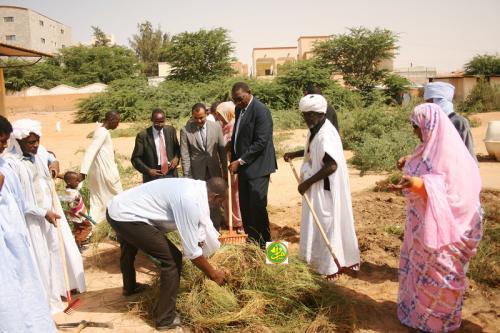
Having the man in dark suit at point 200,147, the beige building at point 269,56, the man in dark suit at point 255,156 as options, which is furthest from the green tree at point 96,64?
the man in dark suit at point 255,156

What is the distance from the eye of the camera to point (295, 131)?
17906 mm

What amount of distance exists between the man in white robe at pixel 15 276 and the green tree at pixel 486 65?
39188 mm

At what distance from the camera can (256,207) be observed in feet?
16.0

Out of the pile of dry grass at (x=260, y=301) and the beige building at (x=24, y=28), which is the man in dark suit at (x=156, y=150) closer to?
the pile of dry grass at (x=260, y=301)

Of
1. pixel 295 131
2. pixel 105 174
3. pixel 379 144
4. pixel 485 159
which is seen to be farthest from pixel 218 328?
pixel 295 131

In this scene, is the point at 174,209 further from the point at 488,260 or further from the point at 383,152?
the point at 383,152

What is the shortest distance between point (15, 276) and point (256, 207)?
261 centimetres

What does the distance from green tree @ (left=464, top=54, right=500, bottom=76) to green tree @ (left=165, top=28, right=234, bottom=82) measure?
20799 mm

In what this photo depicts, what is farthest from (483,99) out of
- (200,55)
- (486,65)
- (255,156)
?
(255,156)

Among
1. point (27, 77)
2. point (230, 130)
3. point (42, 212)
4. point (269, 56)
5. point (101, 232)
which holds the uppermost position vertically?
point (269, 56)

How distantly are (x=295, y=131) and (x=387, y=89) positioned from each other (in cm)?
1189

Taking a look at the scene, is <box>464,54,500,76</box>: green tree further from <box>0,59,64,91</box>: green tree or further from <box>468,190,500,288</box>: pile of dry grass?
<box>468,190,500,288</box>: pile of dry grass

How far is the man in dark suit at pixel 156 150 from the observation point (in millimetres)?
5395

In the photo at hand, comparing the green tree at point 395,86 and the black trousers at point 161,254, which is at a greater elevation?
the green tree at point 395,86
